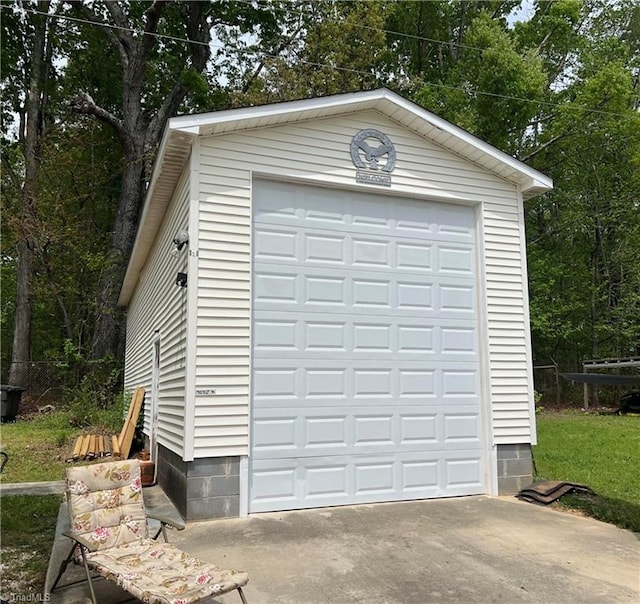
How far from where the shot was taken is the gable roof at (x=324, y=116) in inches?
232

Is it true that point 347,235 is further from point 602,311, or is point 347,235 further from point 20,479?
point 602,311

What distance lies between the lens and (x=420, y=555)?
450 cm

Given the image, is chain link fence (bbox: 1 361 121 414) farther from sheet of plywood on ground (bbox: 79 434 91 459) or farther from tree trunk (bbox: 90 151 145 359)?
sheet of plywood on ground (bbox: 79 434 91 459)

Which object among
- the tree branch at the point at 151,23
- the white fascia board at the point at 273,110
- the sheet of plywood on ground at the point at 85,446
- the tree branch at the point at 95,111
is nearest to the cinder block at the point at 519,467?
the white fascia board at the point at 273,110

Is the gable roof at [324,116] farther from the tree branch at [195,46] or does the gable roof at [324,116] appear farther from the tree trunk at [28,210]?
the tree branch at [195,46]

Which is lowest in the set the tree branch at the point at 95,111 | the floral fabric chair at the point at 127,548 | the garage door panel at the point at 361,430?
the floral fabric chair at the point at 127,548

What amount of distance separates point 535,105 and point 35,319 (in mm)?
19234

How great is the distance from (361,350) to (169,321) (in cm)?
247

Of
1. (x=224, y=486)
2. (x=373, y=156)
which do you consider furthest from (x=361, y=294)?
(x=224, y=486)

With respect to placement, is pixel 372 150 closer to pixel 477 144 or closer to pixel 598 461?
pixel 477 144

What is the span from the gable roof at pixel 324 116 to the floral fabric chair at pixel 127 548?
340 centimetres

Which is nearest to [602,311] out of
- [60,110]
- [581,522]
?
[581,522]

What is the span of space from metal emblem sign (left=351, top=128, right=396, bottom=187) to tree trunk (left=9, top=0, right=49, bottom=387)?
45.0 ft

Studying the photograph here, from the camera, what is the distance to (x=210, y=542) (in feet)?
15.9
